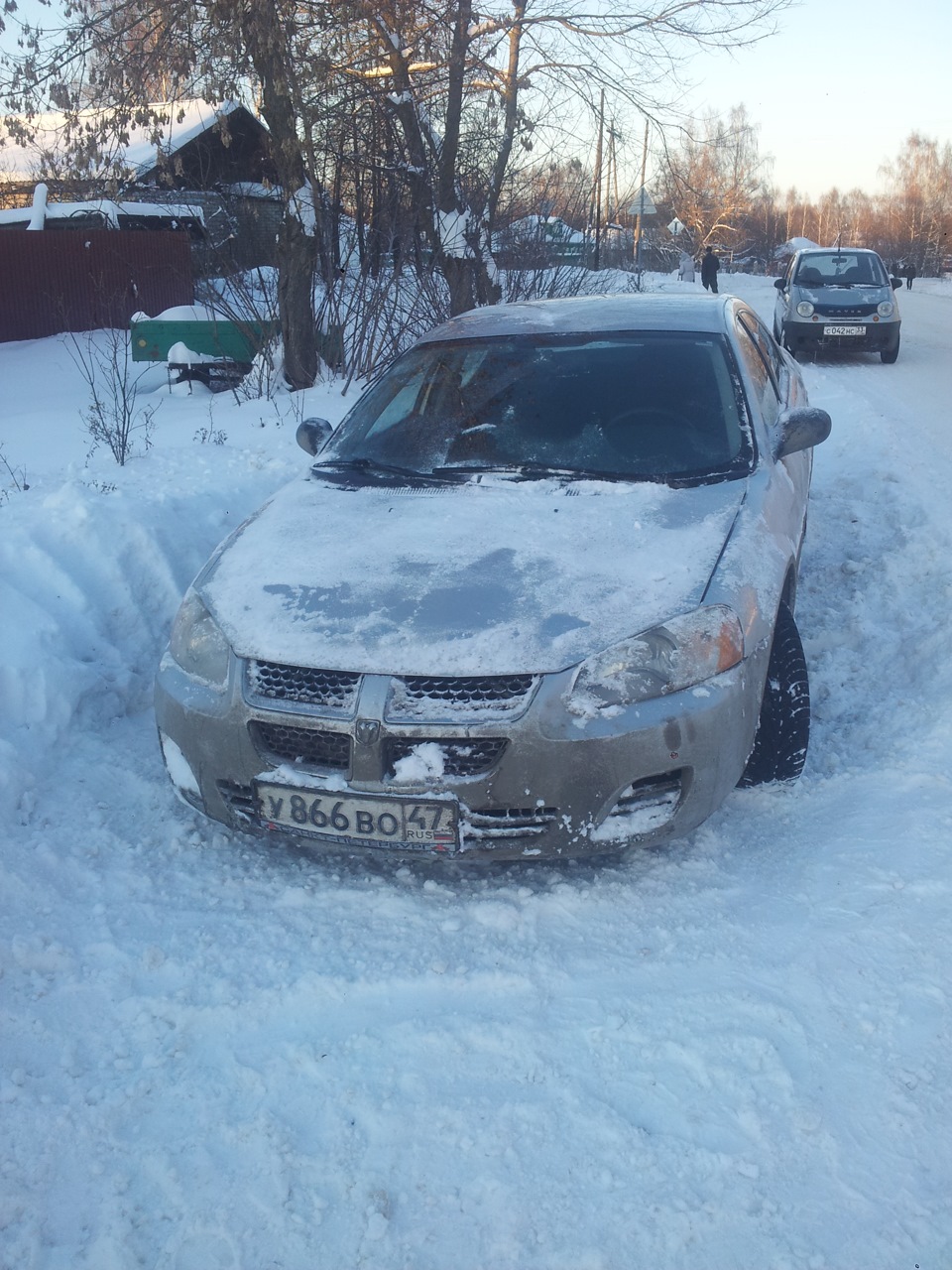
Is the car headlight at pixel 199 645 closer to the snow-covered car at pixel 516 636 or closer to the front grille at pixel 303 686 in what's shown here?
the snow-covered car at pixel 516 636

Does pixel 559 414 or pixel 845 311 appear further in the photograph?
pixel 845 311

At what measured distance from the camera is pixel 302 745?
103 inches

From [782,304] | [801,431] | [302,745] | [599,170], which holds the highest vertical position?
[599,170]

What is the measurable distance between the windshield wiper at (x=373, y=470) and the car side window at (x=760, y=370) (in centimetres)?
132

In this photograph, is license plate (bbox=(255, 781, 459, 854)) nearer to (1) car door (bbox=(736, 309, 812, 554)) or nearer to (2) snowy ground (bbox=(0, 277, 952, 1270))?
(2) snowy ground (bbox=(0, 277, 952, 1270))

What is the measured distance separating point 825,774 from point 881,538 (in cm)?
262

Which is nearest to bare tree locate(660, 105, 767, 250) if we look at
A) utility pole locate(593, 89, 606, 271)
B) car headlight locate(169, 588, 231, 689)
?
utility pole locate(593, 89, 606, 271)

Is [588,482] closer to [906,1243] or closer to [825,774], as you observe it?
[825,774]

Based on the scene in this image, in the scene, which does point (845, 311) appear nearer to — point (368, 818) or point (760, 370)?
point (760, 370)

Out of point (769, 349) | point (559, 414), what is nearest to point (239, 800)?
point (559, 414)

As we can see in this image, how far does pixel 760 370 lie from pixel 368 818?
2.77 metres

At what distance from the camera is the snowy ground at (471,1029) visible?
1.80m

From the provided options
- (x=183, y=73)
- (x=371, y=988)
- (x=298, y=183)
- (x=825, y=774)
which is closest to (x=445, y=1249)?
(x=371, y=988)

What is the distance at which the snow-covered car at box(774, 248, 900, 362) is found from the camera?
1320 cm
